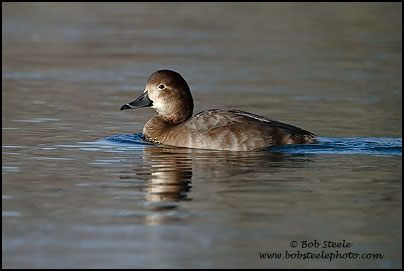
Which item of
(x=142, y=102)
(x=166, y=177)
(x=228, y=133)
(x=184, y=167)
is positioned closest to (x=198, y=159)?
(x=184, y=167)

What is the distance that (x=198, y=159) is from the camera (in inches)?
336

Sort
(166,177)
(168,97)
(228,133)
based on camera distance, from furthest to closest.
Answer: (168,97) → (228,133) → (166,177)

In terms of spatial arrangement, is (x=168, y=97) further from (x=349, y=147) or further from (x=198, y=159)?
(x=349, y=147)

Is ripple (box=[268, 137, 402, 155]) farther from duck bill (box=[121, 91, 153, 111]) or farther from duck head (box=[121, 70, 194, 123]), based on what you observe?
duck bill (box=[121, 91, 153, 111])

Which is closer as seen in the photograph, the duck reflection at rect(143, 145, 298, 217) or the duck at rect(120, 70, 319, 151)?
the duck reflection at rect(143, 145, 298, 217)

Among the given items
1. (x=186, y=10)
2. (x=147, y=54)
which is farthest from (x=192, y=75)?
(x=186, y=10)

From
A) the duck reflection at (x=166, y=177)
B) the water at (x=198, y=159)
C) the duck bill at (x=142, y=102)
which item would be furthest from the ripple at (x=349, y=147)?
the duck bill at (x=142, y=102)

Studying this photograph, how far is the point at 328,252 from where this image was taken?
17.9 ft

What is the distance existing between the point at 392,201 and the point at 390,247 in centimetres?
124

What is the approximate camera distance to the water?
5586mm

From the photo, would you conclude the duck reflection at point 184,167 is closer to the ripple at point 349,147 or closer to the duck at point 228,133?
the duck at point 228,133

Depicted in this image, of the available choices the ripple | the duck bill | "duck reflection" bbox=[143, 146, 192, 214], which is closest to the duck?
the ripple

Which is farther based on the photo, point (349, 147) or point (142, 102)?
point (142, 102)

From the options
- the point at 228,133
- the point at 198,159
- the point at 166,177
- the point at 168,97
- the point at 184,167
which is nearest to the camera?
the point at 166,177
